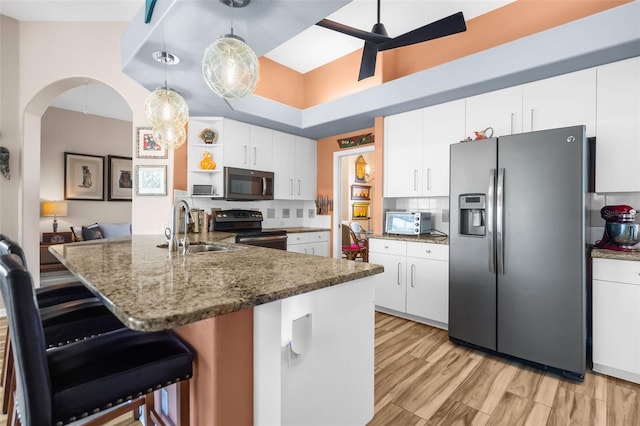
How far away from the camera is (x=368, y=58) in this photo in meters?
2.47

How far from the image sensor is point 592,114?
2.41 meters

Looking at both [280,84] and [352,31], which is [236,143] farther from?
[352,31]

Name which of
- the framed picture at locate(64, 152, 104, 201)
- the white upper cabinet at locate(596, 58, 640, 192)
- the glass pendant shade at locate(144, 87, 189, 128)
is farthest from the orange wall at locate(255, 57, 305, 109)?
the framed picture at locate(64, 152, 104, 201)

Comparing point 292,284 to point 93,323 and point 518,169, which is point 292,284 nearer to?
point 93,323

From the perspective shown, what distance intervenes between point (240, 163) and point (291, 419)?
11.1ft

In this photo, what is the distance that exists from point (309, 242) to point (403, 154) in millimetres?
1865

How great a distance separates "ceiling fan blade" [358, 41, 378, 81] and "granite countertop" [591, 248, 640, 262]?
2.14 metres

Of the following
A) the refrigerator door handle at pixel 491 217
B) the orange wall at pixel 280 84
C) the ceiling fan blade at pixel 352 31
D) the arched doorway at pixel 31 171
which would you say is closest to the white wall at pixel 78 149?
the arched doorway at pixel 31 171

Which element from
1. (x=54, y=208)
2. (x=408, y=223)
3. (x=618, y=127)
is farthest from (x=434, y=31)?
(x=54, y=208)

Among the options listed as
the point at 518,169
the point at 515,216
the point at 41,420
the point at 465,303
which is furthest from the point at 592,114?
the point at 41,420

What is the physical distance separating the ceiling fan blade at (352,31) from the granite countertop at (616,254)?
211cm

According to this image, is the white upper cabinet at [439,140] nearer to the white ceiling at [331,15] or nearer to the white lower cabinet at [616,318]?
the white ceiling at [331,15]

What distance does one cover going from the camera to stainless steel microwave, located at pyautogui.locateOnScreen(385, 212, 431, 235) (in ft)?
10.9

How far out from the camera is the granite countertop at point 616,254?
2.01m
